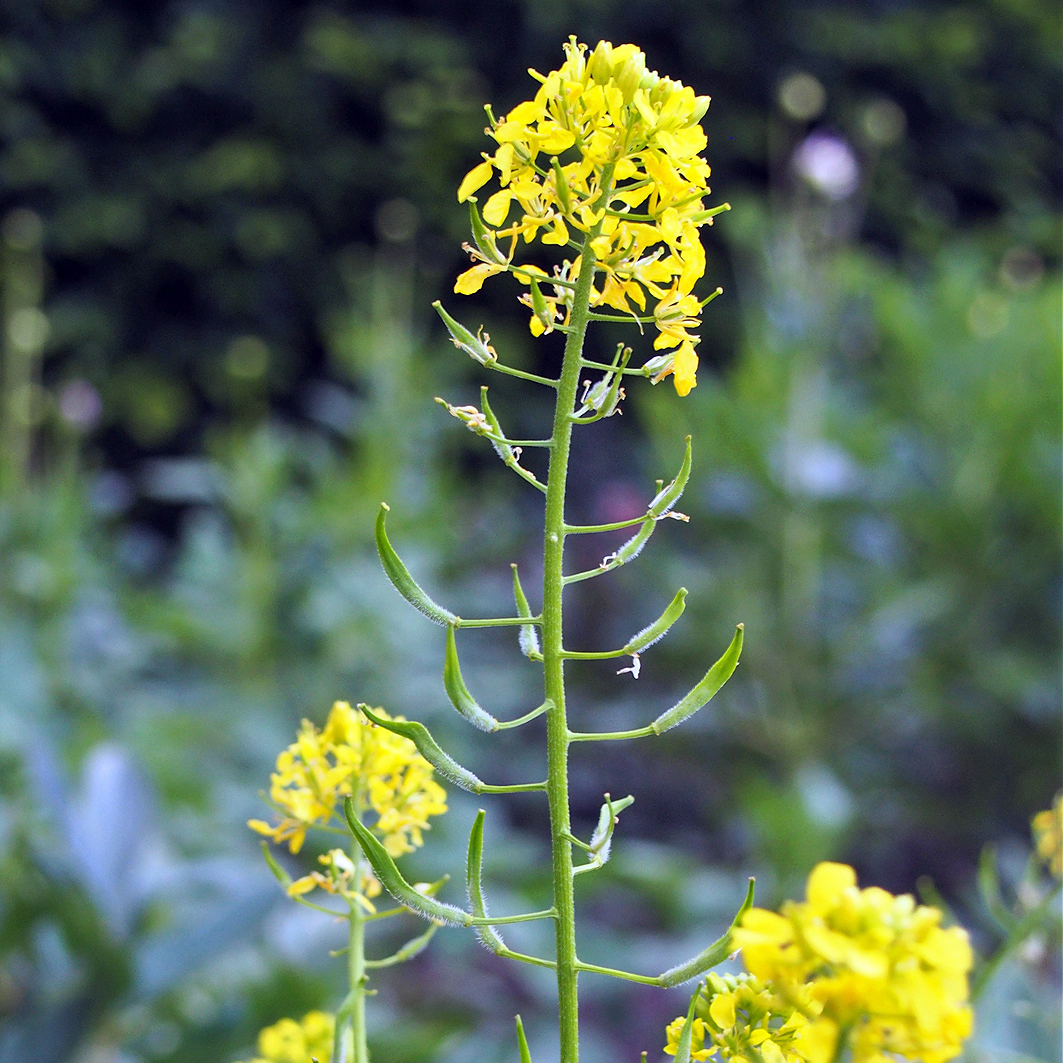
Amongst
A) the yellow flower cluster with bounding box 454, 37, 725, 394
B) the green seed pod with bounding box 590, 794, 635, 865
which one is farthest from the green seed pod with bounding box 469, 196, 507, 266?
the green seed pod with bounding box 590, 794, 635, 865

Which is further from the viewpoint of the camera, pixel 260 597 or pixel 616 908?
pixel 616 908

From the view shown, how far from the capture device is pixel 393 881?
1.17 ft

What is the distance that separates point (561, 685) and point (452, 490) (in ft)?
10.7

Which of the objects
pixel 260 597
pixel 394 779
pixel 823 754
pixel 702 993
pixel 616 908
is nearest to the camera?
pixel 702 993

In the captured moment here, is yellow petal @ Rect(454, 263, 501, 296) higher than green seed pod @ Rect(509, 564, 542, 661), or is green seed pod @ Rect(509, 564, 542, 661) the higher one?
yellow petal @ Rect(454, 263, 501, 296)

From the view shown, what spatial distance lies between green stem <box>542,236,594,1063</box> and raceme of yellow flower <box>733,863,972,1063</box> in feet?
0.25

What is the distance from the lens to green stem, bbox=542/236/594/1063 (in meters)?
0.35

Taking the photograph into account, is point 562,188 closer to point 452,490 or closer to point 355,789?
point 355,789

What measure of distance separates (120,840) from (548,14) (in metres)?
3.61

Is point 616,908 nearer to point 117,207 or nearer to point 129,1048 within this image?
point 129,1048

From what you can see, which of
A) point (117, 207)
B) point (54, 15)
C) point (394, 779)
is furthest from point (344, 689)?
point (54, 15)

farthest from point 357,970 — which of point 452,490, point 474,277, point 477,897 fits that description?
point 452,490

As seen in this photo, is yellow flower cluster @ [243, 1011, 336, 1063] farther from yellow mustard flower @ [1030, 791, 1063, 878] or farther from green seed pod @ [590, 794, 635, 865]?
yellow mustard flower @ [1030, 791, 1063, 878]

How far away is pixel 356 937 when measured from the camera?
1.41 feet
